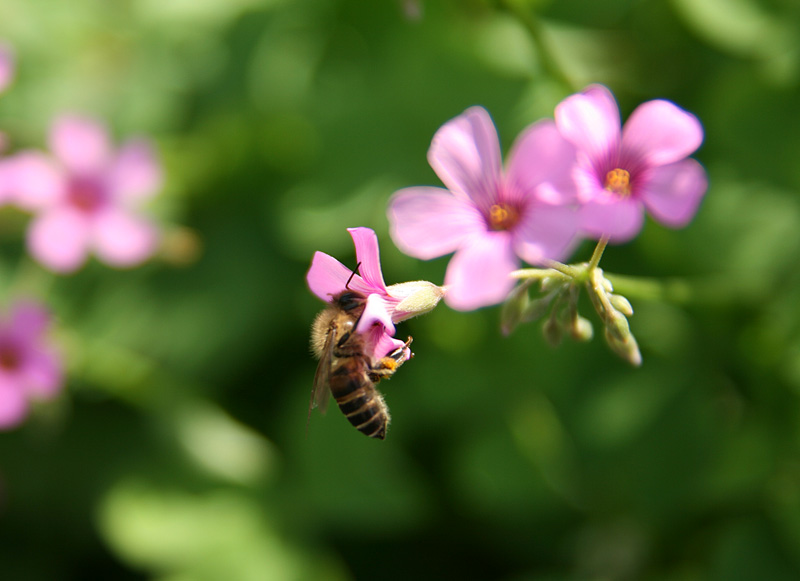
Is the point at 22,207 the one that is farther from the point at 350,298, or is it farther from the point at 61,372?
the point at 350,298

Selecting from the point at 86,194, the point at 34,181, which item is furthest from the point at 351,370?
the point at 86,194

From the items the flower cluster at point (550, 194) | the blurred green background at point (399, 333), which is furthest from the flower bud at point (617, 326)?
the blurred green background at point (399, 333)

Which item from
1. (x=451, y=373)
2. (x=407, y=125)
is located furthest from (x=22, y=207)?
(x=451, y=373)

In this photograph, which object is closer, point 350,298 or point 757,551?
point 350,298

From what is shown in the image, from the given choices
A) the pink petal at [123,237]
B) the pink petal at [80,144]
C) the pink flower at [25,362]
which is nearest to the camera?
the pink flower at [25,362]

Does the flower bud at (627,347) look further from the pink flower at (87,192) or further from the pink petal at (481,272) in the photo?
the pink flower at (87,192)

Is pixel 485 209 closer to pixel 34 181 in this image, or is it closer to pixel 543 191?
pixel 543 191

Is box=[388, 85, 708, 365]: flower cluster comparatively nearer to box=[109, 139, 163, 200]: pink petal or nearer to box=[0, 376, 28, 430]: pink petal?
box=[0, 376, 28, 430]: pink petal
